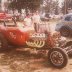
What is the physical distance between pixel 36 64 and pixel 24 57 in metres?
1.02

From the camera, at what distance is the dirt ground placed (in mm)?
6885

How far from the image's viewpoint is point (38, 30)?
26.0 ft

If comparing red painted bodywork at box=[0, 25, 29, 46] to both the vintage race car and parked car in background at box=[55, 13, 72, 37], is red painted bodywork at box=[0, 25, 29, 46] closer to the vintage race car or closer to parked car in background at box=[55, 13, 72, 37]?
the vintage race car

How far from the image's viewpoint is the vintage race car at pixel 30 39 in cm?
689

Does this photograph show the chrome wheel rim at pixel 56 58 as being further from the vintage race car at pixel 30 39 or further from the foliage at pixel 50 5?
the foliage at pixel 50 5

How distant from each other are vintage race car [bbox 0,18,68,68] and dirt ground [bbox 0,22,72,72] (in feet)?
1.01

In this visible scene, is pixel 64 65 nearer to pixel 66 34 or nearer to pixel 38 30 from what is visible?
pixel 38 30

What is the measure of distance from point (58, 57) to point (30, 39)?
1.50 metres

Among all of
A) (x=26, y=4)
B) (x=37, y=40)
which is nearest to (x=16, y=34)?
(x=37, y=40)

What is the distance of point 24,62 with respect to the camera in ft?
25.1

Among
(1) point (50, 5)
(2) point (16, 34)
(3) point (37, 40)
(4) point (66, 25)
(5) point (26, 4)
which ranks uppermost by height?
(2) point (16, 34)

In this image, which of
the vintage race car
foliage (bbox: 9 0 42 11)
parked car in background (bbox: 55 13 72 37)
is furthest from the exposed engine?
foliage (bbox: 9 0 42 11)

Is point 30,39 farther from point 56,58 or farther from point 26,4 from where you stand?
point 26,4

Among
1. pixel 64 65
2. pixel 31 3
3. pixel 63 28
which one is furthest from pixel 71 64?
pixel 31 3
